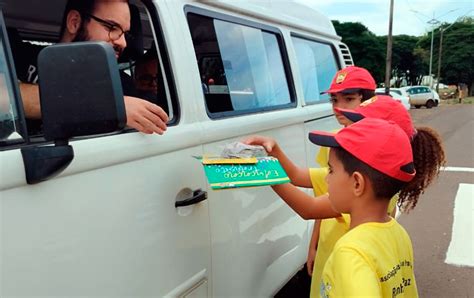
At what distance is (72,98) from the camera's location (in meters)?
1.21

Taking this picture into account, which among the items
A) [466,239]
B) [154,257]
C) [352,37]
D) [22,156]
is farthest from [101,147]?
[352,37]

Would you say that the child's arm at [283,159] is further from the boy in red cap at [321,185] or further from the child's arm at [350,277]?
the child's arm at [350,277]

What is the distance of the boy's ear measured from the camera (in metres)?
1.67

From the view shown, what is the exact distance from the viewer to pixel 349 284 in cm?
145

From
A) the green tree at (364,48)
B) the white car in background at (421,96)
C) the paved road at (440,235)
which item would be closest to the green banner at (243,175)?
the paved road at (440,235)

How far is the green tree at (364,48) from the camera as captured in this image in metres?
39.5

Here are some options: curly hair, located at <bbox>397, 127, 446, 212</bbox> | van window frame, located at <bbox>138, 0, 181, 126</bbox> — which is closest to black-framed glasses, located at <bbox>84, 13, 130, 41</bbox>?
van window frame, located at <bbox>138, 0, 181, 126</bbox>

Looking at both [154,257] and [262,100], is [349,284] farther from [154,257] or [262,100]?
[262,100]

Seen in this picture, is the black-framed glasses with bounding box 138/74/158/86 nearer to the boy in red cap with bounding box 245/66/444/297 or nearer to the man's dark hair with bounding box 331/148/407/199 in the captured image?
the boy in red cap with bounding box 245/66/444/297

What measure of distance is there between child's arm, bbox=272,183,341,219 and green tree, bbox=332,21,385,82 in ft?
127

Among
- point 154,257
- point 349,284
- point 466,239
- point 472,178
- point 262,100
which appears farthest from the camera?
point 472,178

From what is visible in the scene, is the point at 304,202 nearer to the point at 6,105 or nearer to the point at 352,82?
the point at 352,82

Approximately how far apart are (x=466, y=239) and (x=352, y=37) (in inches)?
1456

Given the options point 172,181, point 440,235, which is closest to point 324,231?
point 172,181
